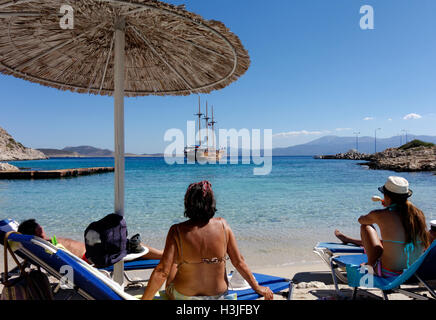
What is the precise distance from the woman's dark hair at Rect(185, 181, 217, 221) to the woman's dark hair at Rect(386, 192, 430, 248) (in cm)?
195

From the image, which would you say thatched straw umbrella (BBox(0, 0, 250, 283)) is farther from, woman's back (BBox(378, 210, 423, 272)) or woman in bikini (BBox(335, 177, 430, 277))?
woman's back (BBox(378, 210, 423, 272))

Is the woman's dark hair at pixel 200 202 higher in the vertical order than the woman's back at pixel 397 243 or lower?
higher

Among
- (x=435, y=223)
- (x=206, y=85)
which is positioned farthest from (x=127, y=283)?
(x=435, y=223)

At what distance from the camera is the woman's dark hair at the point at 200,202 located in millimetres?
1883

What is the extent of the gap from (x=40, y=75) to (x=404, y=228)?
4.42 metres

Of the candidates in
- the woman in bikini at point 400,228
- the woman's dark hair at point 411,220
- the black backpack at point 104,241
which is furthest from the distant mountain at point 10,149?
the woman's dark hair at point 411,220

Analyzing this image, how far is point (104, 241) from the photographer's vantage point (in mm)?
2520

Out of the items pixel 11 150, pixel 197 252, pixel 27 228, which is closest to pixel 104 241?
pixel 27 228

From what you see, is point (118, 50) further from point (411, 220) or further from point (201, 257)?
point (411, 220)

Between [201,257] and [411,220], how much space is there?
2128 mm

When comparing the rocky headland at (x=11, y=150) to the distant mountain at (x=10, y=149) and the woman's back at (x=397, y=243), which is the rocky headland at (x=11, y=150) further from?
the woman's back at (x=397, y=243)

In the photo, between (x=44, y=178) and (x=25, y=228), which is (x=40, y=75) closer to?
(x=25, y=228)

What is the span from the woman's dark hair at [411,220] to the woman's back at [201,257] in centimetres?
189

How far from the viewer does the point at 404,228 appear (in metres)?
2.76
